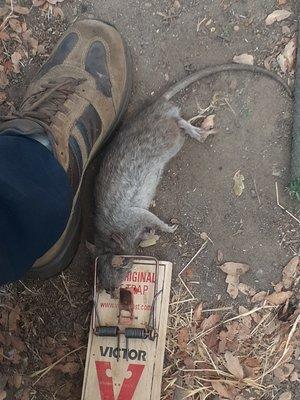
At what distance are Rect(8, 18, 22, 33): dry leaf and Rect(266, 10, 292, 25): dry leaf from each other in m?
1.57

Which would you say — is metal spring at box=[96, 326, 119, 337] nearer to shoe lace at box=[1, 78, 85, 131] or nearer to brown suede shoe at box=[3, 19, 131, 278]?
brown suede shoe at box=[3, 19, 131, 278]

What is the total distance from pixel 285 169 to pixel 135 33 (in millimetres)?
1246

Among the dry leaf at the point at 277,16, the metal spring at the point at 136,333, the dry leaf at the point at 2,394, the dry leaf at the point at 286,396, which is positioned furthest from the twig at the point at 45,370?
the dry leaf at the point at 277,16

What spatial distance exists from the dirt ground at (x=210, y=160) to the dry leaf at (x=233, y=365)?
1.05 feet

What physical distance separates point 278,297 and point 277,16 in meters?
1.65

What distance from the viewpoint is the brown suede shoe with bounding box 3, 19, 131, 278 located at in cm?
360

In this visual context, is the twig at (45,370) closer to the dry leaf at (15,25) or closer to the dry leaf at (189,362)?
the dry leaf at (189,362)

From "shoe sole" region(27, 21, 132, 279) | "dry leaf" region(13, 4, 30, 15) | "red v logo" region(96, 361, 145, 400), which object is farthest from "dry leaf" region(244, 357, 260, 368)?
"dry leaf" region(13, 4, 30, 15)

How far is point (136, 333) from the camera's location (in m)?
3.64

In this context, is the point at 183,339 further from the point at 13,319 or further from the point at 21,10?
the point at 21,10

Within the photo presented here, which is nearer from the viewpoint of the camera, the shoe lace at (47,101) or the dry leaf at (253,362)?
the shoe lace at (47,101)

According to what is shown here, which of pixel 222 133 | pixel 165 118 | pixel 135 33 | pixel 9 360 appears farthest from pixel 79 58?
pixel 9 360

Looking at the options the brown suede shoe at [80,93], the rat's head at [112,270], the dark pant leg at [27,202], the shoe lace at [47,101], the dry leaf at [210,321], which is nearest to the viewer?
the dark pant leg at [27,202]

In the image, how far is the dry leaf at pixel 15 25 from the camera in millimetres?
4062
